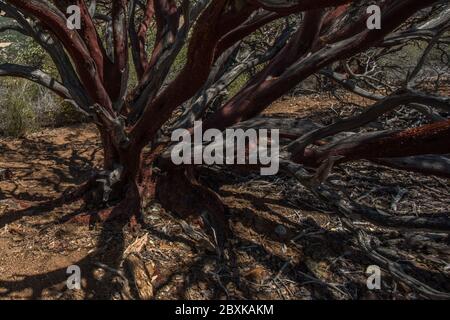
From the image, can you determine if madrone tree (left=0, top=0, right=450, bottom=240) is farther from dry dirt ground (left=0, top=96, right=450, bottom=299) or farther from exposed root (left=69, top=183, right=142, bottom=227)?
dry dirt ground (left=0, top=96, right=450, bottom=299)

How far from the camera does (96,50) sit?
269 cm

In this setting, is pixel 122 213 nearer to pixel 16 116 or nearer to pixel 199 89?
pixel 199 89

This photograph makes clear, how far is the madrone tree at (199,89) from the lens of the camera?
185 cm

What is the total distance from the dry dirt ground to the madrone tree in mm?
205

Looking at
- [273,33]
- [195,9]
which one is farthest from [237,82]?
[195,9]

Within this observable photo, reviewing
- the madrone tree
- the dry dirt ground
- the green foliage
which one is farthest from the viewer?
the green foliage

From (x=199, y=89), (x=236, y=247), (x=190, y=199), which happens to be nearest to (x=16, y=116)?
(x=190, y=199)

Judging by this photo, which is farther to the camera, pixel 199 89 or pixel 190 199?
pixel 190 199

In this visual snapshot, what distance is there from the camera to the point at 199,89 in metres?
2.47

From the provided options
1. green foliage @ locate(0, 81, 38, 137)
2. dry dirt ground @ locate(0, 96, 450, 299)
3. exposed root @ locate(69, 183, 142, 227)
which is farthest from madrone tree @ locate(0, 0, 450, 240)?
green foliage @ locate(0, 81, 38, 137)

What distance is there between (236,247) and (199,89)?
3.19 ft

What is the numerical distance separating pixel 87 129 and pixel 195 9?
A: 9.86ft

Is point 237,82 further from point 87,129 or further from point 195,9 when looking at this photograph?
point 195,9

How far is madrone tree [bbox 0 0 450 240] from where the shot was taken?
1854 millimetres
